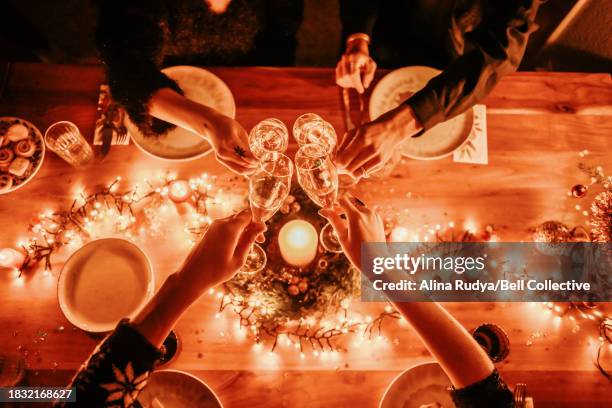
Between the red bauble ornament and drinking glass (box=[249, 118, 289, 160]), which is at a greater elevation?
drinking glass (box=[249, 118, 289, 160])

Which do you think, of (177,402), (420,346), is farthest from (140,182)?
(420,346)

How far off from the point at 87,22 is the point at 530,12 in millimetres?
2719

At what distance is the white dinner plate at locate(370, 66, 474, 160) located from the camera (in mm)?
1348

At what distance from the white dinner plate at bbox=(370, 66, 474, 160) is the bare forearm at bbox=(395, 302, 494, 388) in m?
0.55

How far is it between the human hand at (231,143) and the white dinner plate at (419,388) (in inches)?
30.8

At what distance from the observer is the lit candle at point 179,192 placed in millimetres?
1285

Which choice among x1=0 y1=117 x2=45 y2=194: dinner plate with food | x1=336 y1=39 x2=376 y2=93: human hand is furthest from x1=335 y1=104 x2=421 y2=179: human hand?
x1=0 y1=117 x2=45 y2=194: dinner plate with food

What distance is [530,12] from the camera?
1.27 metres

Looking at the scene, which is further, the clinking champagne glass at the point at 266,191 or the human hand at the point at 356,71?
the human hand at the point at 356,71

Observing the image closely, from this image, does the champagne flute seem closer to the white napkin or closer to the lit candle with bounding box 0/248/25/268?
the white napkin

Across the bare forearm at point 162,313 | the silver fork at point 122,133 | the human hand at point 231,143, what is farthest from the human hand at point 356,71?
the bare forearm at point 162,313

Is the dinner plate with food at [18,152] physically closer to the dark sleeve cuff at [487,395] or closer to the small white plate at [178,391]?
the small white plate at [178,391]

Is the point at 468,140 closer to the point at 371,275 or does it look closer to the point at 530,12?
the point at 530,12

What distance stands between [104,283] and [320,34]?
2.19 meters
